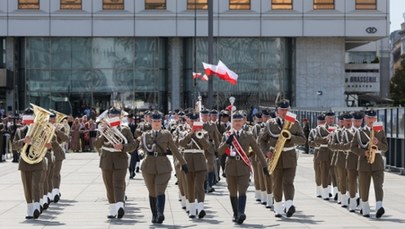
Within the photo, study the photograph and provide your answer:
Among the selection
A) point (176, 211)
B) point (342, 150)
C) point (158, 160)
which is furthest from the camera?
point (176, 211)

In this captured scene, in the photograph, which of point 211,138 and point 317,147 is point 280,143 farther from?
point 211,138

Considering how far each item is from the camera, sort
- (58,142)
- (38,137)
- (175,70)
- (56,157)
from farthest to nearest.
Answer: (175,70), (56,157), (58,142), (38,137)

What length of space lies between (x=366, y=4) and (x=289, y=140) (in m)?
44.5

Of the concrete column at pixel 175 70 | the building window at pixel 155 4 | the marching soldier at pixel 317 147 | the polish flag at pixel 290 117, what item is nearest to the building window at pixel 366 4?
the concrete column at pixel 175 70

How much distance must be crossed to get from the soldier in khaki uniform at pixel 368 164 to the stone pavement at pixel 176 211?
0.31 metres

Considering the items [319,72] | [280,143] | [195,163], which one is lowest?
[195,163]

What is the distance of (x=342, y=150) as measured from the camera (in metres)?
16.4

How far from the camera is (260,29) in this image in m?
57.4

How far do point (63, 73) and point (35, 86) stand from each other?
7.30ft

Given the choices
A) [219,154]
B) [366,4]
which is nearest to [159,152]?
[219,154]

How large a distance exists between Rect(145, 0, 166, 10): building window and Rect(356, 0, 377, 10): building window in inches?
539

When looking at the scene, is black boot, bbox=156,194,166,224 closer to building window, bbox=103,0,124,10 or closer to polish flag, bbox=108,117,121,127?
polish flag, bbox=108,117,121,127

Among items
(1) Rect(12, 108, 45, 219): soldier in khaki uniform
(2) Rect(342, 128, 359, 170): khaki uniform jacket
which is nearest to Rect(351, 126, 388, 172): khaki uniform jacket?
(2) Rect(342, 128, 359, 170): khaki uniform jacket

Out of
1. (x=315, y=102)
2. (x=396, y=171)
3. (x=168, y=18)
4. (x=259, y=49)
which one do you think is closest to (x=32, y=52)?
(x=168, y=18)
